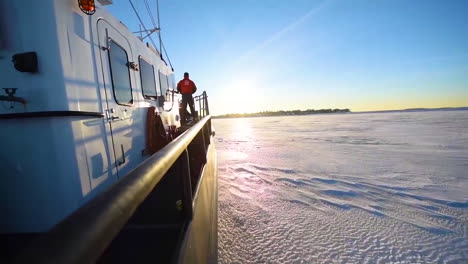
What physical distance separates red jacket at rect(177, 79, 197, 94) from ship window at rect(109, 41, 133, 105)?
12.8ft

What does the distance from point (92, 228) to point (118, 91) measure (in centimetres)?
274

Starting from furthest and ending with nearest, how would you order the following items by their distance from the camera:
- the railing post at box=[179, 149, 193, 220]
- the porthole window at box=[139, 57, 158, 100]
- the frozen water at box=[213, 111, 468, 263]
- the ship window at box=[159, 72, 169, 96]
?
the ship window at box=[159, 72, 169, 96] → the porthole window at box=[139, 57, 158, 100] → the frozen water at box=[213, 111, 468, 263] → the railing post at box=[179, 149, 193, 220]

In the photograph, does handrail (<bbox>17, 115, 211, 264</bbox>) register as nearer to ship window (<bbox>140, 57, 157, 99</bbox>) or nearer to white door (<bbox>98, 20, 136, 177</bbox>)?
white door (<bbox>98, 20, 136, 177</bbox>)

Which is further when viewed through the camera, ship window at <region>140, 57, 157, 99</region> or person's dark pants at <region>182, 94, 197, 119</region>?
person's dark pants at <region>182, 94, 197, 119</region>

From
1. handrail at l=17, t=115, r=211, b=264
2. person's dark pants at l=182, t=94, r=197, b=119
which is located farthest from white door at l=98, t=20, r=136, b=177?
person's dark pants at l=182, t=94, r=197, b=119

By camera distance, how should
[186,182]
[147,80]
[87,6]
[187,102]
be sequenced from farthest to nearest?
1. [187,102]
2. [147,80]
3. [87,6]
4. [186,182]

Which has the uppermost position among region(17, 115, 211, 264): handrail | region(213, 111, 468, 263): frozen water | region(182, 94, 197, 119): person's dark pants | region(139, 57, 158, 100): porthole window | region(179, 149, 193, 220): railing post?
region(139, 57, 158, 100): porthole window

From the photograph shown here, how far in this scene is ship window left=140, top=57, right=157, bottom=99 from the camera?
12.8ft

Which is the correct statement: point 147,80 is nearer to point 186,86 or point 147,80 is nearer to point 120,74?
point 120,74

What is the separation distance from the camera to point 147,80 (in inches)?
165

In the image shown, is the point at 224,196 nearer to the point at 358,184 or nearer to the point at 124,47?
the point at 358,184

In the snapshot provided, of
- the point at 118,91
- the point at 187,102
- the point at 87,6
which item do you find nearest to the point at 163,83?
the point at 187,102

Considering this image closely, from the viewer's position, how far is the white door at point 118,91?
8.54ft

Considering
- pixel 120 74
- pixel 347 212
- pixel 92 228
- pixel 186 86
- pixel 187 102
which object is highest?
pixel 186 86
